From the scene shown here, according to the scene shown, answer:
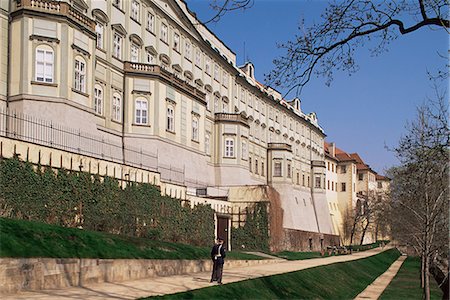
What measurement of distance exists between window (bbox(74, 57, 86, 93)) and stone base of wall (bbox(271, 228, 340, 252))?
67.0ft

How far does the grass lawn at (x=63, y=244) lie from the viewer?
53.1ft

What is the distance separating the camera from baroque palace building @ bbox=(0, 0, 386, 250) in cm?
3053

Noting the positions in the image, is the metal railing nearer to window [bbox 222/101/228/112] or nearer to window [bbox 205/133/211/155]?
window [bbox 205/133/211/155]

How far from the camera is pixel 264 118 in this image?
7362cm

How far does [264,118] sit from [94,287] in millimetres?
57186

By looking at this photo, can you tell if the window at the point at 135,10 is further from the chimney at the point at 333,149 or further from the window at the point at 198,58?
the chimney at the point at 333,149

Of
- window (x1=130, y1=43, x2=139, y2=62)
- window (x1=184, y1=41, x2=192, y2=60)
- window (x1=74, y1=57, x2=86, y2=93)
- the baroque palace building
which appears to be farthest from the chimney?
window (x1=74, y1=57, x2=86, y2=93)

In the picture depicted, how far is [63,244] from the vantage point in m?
18.4

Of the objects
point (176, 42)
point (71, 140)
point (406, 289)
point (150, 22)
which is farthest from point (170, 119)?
point (406, 289)

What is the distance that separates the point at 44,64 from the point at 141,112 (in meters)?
11.4

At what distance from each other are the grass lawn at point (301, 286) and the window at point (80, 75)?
15081 mm

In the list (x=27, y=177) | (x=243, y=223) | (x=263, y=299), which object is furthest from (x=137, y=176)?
(x=243, y=223)

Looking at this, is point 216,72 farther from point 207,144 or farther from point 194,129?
point 194,129

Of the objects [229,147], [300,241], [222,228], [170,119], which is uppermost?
[170,119]
